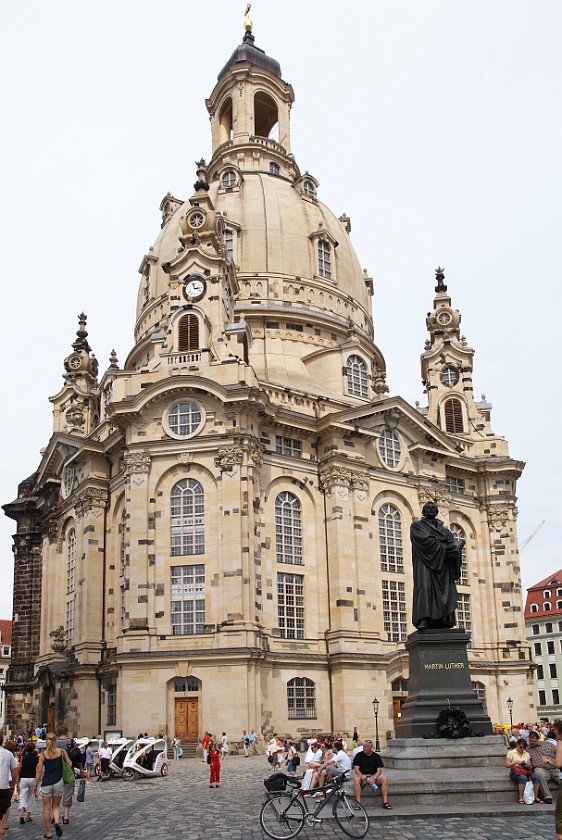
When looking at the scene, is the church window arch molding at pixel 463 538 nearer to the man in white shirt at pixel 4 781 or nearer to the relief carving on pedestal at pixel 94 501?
the relief carving on pedestal at pixel 94 501

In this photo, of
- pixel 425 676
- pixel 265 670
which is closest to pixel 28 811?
pixel 425 676

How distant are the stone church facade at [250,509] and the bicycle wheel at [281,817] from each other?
89.0ft

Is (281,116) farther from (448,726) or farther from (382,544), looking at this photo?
(448,726)

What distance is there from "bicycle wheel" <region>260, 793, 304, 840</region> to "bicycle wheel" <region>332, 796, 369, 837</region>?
765 mm

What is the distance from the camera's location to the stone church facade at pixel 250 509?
48.2 meters

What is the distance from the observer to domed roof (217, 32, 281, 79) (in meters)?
83.3

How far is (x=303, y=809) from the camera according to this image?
1798 centimetres

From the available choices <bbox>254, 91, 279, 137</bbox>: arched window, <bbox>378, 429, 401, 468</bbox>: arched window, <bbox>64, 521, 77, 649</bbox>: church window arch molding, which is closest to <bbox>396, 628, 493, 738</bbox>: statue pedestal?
<bbox>378, 429, 401, 468</bbox>: arched window

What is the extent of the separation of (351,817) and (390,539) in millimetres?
39476

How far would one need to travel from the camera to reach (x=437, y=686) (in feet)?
75.9

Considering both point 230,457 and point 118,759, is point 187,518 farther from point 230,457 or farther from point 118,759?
A: point 118,759

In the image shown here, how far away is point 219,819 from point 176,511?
2990cm

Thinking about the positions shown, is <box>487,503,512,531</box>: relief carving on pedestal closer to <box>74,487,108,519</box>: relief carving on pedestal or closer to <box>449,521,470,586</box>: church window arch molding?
<box>449,521,470,586</box>: church window arch molding

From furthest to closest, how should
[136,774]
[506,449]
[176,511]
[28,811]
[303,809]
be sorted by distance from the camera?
[506,449] → [176,511] → [136,774] → [28,811] → [303,809]
